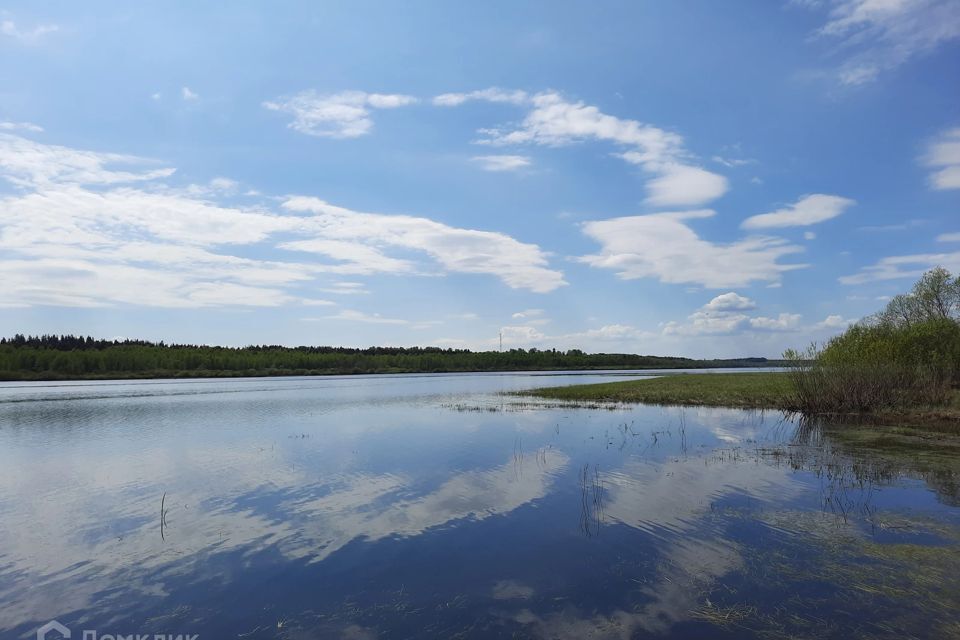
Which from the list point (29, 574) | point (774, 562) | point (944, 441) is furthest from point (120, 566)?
point (944, 441)

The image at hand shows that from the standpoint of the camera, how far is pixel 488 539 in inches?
528

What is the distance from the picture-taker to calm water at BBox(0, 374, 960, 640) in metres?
9.28
